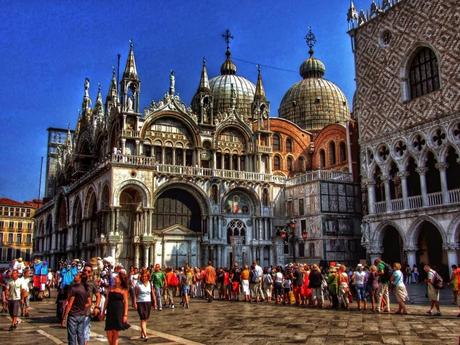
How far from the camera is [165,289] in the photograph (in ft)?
64.7

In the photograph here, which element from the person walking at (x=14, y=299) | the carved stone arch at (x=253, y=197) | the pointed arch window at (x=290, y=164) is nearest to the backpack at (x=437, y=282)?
the person walking at (x=14, y=299)

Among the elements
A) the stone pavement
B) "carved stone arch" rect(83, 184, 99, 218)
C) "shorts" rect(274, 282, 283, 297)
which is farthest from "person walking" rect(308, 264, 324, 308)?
"carved stone arch" rect(83, 184, 99, 218)

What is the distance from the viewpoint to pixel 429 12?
2919 centimetres

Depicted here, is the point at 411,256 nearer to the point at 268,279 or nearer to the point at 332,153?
the point at 268,279

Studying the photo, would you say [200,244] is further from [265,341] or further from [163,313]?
[265,341]

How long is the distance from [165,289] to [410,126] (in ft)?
62.1

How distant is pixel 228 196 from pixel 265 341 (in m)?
27.1

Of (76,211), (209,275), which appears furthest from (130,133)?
(209,275)

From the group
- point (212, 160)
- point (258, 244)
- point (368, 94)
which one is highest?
point (368, 94)

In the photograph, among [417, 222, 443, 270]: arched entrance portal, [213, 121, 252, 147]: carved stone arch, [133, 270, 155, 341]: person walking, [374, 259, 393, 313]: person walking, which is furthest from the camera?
[213, 121, 252, 147]: carved stone arch

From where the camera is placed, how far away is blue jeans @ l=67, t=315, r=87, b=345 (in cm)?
816

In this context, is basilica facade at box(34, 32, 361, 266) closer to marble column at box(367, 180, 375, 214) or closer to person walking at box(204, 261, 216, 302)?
marble column at box(367, 180, 375, 214)

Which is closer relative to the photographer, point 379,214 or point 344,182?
point 379,214

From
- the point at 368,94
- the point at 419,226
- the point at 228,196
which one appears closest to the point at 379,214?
the point at 419,226
